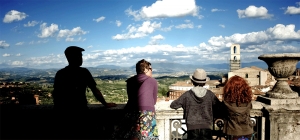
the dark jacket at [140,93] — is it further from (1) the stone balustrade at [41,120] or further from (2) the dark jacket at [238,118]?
(2) the dark jacket at [238,118]

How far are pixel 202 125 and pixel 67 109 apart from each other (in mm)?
1829

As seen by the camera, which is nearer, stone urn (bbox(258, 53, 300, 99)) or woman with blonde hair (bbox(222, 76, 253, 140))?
woman with blonde hair (bbox(222, 76, 253, 140))

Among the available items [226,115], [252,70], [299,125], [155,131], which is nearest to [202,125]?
[226,115]

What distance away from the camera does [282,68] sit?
11.6 ft

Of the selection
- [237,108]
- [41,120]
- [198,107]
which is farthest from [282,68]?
[41,120]

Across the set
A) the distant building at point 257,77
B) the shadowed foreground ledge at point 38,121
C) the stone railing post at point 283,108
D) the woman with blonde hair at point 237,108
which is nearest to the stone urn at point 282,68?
the stone railing post at point 283,108

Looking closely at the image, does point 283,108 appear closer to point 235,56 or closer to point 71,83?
point 71,83

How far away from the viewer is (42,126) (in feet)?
11.1

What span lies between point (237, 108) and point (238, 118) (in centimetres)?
16

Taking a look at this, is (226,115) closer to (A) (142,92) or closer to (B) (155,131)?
(B) (155,131)

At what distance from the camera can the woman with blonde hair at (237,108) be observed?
306 cm

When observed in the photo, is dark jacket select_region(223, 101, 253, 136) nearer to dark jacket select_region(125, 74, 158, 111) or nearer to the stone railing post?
the stone railing post

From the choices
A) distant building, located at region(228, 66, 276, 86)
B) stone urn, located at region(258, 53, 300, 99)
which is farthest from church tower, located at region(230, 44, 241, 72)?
stone urn, located at region(258, 53, 300, 99)

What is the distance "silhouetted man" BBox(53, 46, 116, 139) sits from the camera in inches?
113
